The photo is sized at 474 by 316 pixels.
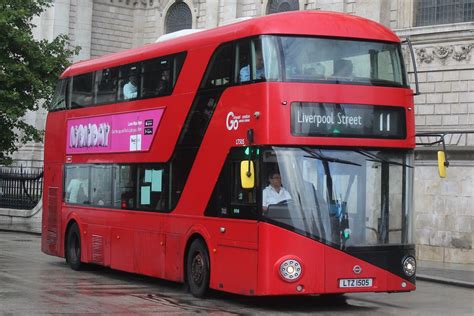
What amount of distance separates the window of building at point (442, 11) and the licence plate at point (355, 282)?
15451 millimetres

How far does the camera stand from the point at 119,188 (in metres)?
16.5

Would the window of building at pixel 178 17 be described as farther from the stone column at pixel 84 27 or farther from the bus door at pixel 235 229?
the bus door at pixel 235 229

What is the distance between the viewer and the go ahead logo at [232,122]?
12.9 metres

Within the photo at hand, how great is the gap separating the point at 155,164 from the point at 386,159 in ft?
14.1

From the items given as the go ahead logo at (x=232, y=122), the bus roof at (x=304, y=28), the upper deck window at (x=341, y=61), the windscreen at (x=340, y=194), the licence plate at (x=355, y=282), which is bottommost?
the licence plate at (x=355, y=282)

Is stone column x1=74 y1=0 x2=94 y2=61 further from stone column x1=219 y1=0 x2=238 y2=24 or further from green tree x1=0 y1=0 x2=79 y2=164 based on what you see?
green tree x1=0 y1=0 x2=79 y2=164

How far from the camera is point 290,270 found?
1211cm

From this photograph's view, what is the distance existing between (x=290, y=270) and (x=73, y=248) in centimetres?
757

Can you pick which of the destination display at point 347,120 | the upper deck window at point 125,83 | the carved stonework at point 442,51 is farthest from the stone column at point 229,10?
the destination display at point 347,120

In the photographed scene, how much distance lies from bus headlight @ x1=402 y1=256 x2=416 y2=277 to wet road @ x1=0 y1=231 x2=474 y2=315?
593 millimetres

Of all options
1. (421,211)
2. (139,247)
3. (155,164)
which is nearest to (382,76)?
(155,164)

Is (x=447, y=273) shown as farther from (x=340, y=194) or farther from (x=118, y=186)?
(x=340, y=194)

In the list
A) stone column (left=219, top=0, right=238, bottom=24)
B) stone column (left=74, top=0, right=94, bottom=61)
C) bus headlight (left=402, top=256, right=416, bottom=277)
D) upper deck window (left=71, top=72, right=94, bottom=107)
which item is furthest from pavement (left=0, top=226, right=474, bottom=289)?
stone column (left=74, top=0, right=94, bottom=61)

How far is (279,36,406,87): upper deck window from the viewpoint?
40.9ft
